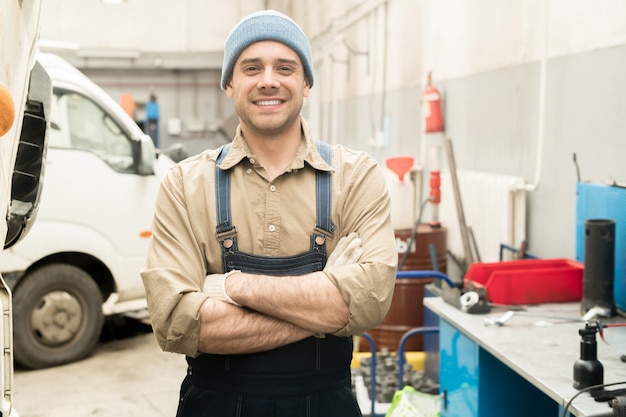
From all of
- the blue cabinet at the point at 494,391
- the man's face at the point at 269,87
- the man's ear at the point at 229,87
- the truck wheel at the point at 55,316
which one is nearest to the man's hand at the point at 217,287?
the man's face at the point at 269,87

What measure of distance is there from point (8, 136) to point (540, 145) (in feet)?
10.2

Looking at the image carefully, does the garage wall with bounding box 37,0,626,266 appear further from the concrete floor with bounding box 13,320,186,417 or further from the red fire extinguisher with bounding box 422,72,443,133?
the concrete floor with bounding box 13,320,186,417

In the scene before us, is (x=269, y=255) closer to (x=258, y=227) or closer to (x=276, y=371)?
(x=258, y=227)

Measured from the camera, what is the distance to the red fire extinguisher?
19.3 feet

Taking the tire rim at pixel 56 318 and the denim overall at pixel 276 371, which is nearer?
the denim overall at pixel 276 371

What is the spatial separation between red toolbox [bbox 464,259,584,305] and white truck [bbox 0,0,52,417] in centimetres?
192

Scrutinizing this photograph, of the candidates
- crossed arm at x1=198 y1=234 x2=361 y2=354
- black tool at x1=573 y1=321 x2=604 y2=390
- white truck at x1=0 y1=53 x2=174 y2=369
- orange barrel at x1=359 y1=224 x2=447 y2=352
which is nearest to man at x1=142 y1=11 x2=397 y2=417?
crossed arm at x1=198 y1=234 x2=361 y2=354

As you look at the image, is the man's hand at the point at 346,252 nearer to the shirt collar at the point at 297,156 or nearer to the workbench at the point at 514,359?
the shirt collar at the point at 297,156

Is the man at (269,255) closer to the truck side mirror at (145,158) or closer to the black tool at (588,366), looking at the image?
the black tool at (588,366)

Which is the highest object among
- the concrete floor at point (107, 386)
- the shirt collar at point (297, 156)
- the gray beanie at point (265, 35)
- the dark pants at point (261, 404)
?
the gray beanie at point (265, 35)

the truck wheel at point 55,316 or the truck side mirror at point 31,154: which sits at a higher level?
the truck side mirror at point 31,154

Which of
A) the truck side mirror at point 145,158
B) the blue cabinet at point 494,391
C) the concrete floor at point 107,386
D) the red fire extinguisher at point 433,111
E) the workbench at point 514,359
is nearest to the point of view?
the workbench at point 514,359

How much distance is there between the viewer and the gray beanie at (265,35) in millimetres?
2027

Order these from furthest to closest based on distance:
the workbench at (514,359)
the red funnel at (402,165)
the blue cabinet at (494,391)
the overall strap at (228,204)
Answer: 1. the red funnel at (402,165)
2. the blue cabinet at (494,391)
3. the workbench at (514,359)
4. the overall strap at (228,204)
